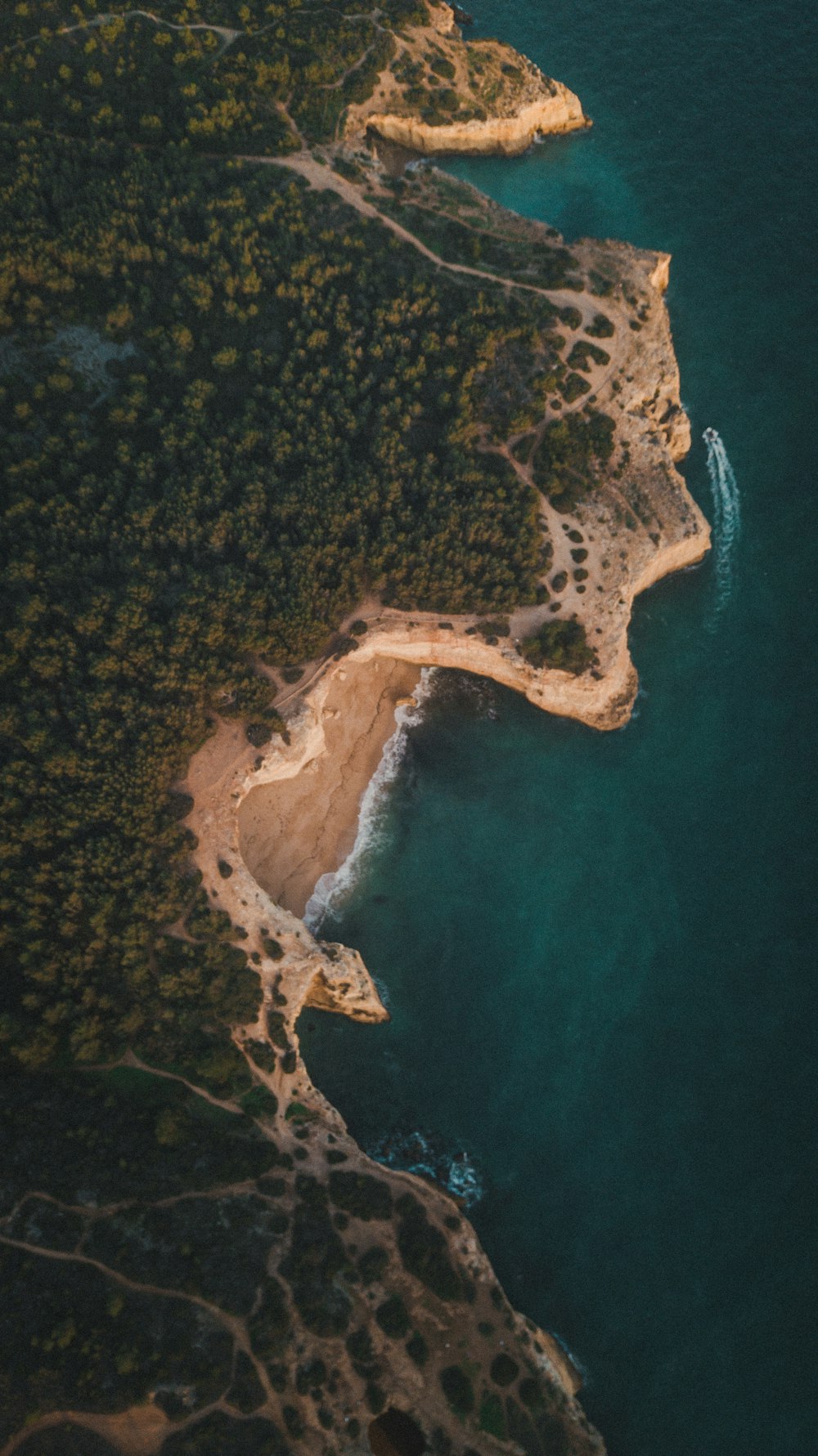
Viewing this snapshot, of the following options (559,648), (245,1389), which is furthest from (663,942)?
(245,1389)

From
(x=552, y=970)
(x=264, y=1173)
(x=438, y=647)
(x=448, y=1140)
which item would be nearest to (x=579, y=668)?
(x=438, y=647)

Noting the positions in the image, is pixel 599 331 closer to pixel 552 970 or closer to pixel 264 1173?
pixel 552 970

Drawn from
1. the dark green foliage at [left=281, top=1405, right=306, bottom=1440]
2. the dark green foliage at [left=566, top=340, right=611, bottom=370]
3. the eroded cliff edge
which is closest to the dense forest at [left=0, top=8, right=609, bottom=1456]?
the dark green foliage at [left=281, top=1405, right=306, bottom=1440]

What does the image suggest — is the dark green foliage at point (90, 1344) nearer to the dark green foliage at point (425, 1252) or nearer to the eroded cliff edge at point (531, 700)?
the eroded cliff edge at point (531, 700)

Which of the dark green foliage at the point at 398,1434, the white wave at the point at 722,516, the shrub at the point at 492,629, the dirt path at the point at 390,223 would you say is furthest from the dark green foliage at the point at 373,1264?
the dirt path at the point at 390,223

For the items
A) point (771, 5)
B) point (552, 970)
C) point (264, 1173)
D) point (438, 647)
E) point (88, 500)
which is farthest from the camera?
point (771, 5)

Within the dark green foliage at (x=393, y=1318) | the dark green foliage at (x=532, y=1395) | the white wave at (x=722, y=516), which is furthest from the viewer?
the white wave at (x=722, y=516)

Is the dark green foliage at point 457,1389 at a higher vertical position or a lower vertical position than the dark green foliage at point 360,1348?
lower
